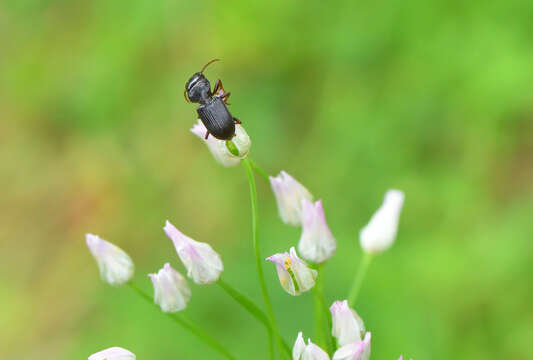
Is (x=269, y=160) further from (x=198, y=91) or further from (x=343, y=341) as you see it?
(x=343, y=341)

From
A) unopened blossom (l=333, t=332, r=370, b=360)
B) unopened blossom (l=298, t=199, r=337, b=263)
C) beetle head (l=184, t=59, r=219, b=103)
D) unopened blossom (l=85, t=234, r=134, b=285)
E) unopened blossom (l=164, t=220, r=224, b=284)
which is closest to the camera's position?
unopened blossom (l=333, t=332, r=370, b=360)

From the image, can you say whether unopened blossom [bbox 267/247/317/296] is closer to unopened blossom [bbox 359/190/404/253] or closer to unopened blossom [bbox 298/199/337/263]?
unopened blossom [bbox 298/199/337/263]

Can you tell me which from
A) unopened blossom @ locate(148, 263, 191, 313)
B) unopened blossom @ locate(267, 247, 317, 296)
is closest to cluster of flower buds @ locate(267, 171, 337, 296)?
unopened blossom @ locate(267, 247, 317, 296)

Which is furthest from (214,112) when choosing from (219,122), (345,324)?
(345,324)

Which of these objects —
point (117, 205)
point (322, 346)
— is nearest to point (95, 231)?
point (117, 205)

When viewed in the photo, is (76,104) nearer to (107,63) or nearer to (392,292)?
(107,63)

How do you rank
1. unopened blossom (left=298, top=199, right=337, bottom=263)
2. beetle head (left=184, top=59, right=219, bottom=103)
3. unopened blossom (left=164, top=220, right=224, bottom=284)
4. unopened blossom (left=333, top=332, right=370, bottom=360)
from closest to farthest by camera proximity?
1. unopened blossom (left=333, top=332, right=370, bottom=360)
2. unopened blossom (left=298, top=199, right=337, bottom=263)
3. unopened blossom (left=164, top=220, right=224, bottom=284)
4. beetle head (left=184, top=59, right=219, bottom=103)

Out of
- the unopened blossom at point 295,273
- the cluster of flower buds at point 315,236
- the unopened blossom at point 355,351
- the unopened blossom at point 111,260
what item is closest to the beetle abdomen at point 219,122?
the cluster of flower buds at point 315,236
